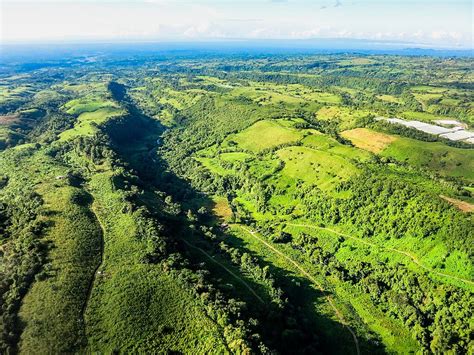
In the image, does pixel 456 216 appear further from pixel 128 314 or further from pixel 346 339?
pixel 128 314

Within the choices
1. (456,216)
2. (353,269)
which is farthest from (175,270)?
(456,216)

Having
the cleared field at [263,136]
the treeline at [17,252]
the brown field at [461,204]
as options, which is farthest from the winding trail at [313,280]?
the treeline at [17,252]

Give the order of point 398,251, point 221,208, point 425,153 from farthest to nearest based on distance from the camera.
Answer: point 425,153
point 221,208
point 398,251

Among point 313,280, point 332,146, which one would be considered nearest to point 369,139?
point 332,146

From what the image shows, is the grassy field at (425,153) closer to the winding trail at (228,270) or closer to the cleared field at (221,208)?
the cleared field at (221,208)

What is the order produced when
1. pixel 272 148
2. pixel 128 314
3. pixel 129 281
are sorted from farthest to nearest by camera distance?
pixel 272 148 < pixel 129 281 < pixel 128 314

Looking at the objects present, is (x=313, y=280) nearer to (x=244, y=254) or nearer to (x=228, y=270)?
(x=244, y=254)
